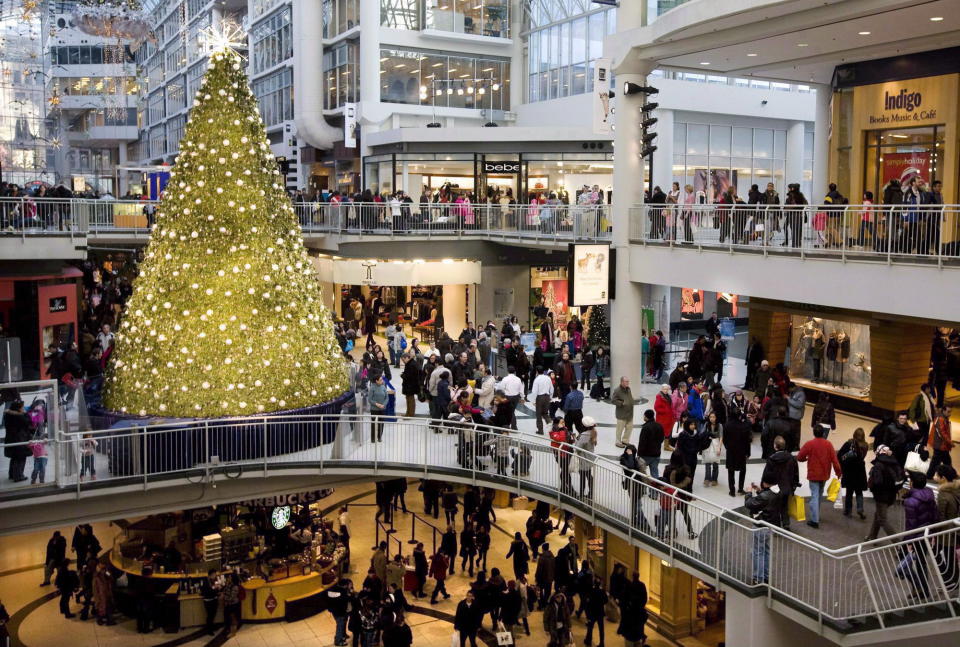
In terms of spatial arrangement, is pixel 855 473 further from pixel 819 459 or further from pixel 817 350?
pixel 817 350

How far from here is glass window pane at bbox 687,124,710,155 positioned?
36188 millimetres

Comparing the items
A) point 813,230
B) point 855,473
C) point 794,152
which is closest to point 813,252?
point 813,230

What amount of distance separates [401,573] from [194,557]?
4250 millimetres

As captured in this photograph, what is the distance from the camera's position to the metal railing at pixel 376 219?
74.1ft

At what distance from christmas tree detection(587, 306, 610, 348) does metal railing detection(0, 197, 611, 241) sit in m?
3.16

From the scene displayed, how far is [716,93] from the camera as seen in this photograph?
1417 inches

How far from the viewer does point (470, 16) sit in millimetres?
42031

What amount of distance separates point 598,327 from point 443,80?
1835 centimetres

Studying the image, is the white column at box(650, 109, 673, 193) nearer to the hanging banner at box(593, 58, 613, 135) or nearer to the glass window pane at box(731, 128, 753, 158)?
the glass window pane at box(731, 128, 753, 158)

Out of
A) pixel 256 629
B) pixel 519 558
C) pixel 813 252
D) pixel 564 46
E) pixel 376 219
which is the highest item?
pixel 564 46

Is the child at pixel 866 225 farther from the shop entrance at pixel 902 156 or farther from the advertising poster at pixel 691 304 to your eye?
the advertising poster at pixel 691 304

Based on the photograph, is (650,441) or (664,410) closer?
(650,441)

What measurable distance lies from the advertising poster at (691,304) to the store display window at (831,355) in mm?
15071

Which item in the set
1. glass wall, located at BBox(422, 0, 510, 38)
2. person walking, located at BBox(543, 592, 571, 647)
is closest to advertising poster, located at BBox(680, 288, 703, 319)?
glass wall, located at BBox(422, 0, 510, 38)
